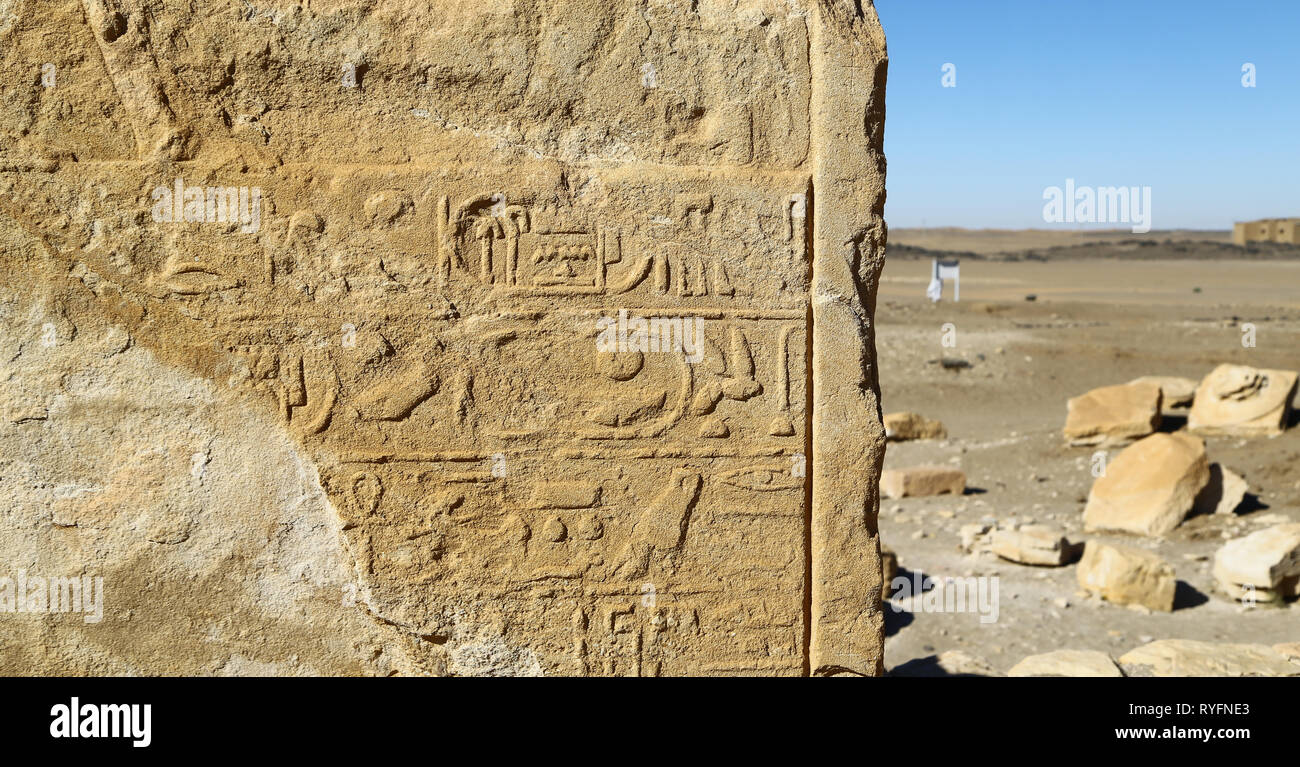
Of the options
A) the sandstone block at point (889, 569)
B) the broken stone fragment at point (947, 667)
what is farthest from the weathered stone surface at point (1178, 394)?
the broken stone fragment at point (947, 667)

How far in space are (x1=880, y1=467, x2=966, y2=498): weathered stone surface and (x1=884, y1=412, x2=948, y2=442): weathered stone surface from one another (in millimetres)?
1654

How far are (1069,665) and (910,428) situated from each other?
16.4 ft

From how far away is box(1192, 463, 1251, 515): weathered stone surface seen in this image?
6.02 meters

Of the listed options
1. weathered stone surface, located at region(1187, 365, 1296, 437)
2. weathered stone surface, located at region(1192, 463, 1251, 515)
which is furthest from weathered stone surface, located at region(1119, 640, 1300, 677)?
weathered stone surface, located at region(1187, 365, 1296, 437)

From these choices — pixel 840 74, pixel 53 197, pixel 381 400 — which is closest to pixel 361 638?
pixel 381 400

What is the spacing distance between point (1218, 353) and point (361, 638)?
39.5ft

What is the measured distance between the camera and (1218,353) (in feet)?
39.7

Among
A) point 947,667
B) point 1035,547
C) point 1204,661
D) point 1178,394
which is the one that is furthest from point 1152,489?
point 1178,394

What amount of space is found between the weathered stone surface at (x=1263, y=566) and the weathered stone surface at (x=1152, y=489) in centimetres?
89

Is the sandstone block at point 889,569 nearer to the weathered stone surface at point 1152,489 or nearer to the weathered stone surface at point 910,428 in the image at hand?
the weathered stone surface at point 1152,489

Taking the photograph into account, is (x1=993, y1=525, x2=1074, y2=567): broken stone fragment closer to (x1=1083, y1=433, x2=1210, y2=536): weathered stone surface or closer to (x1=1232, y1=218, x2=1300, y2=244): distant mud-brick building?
(x1=1083, y1=433, x2=1210, y2=536): weathered stone surface

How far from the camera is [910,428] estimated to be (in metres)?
8.77

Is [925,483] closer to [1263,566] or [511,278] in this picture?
[1263,566]
